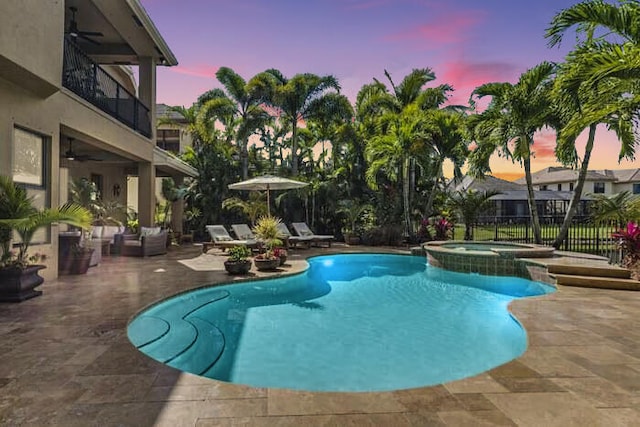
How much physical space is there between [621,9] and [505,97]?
586 cm

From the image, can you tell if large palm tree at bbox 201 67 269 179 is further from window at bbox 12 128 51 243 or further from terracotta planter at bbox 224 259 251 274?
window at bbox 12 128 51 243

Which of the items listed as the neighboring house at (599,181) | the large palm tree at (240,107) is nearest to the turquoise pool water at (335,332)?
the large palm tree at (240,107)

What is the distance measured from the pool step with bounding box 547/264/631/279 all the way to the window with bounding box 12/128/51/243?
1120 centimetres

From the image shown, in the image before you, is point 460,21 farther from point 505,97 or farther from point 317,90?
point 317,90

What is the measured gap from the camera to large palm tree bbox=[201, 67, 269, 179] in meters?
17.9

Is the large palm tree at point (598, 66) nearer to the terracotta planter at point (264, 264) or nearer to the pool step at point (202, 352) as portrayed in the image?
the terracotta planter at point (264, 264)

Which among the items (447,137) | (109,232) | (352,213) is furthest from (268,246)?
(447,137)

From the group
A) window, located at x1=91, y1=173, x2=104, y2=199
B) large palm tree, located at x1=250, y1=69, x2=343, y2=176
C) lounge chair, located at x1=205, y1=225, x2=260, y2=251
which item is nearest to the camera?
lounge chair, located at x1=205, y1=225, x2=260, y2=251

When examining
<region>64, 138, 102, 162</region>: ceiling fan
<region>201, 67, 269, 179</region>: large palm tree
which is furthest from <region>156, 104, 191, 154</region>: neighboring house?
<region>64, 138, 102, 162</region>: ceiling fan

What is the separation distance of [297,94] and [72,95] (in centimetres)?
1085

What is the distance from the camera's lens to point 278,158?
76.6ft

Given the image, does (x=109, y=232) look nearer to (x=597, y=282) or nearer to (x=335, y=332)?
(x=335, y=332)

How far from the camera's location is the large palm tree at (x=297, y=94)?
58.4 feet

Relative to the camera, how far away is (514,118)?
489 inches
